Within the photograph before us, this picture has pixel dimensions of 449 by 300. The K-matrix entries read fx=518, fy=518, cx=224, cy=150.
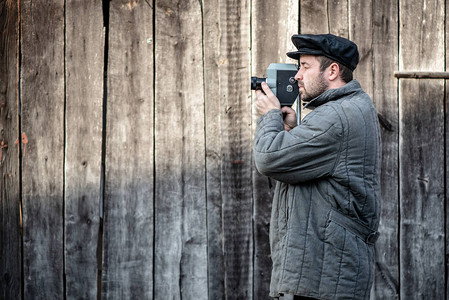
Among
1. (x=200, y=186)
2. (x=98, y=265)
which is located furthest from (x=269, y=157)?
(x=98, y=265)

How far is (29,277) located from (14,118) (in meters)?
0.94

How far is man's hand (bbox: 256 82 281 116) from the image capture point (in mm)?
2176

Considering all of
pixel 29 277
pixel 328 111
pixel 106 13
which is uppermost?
pixel 106 13

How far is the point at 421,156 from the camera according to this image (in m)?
3.20

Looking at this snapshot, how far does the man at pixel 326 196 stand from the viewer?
6.48 ft

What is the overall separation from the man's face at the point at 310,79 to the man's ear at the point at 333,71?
1.3 inches

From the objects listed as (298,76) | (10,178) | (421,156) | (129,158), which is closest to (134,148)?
(129,158)

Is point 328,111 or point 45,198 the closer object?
point 328,111

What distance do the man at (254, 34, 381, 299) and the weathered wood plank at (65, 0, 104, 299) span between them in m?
1.33

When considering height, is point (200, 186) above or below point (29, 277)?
above

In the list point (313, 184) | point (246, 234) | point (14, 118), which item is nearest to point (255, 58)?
point (246, 234)

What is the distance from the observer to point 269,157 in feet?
6.57

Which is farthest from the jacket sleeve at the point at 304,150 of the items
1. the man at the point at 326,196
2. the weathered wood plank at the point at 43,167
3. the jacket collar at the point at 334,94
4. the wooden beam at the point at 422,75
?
the weathered wood plank at the point at 43,167

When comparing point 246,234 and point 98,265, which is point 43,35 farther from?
point 246,234
